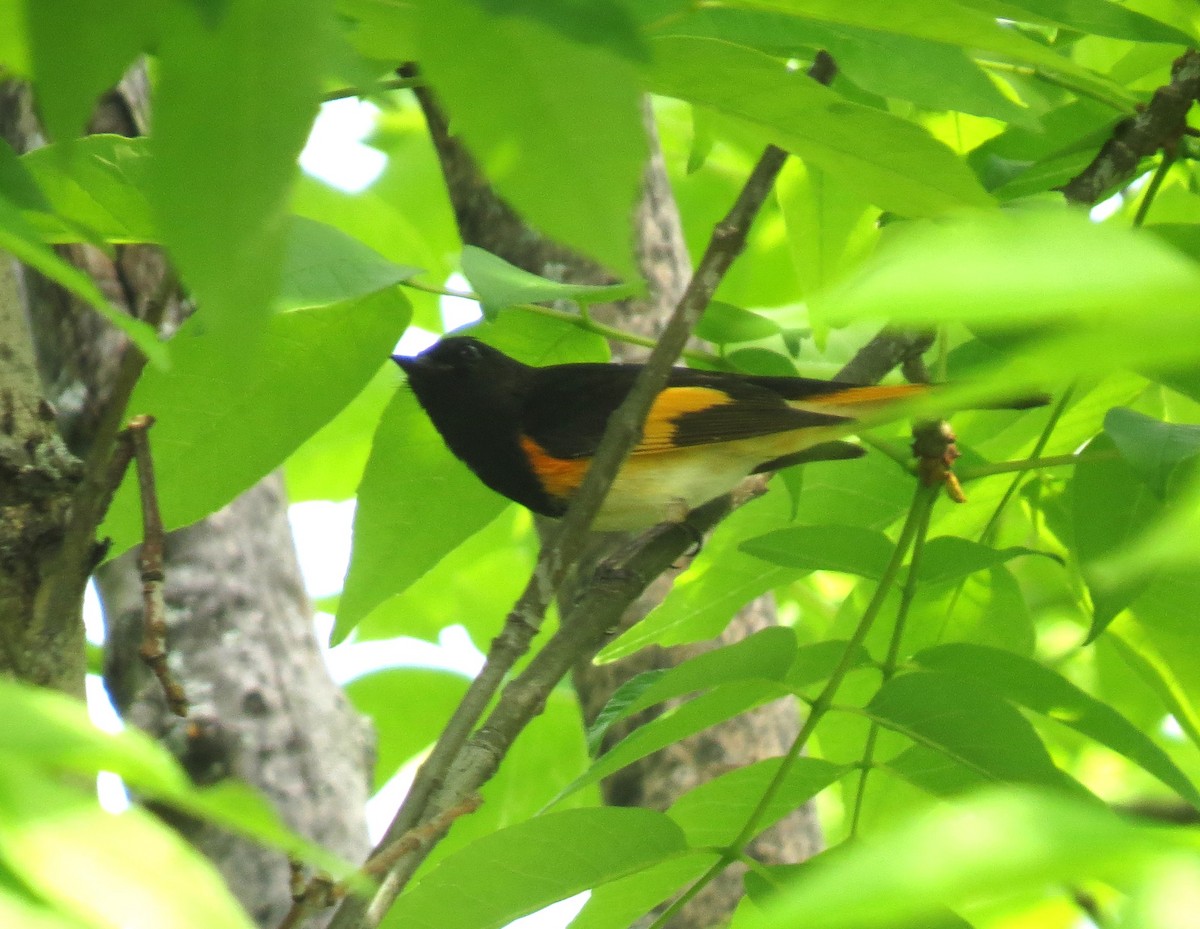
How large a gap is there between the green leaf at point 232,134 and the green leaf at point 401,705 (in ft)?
9.14

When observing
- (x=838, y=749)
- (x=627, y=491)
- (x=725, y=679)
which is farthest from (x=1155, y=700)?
(x=725, y=679)

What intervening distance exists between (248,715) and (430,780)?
1.85 m

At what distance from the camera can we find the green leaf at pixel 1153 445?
1.41 metres

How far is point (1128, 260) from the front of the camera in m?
0.53

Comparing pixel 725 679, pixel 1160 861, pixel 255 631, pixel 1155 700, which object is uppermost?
pixel 1160 861

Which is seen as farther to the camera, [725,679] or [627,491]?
[627,491]

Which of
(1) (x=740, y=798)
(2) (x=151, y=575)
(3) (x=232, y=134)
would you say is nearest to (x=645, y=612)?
(1) (x=740, y=798)

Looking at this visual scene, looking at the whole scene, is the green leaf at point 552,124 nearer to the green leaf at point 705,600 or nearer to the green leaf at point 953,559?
the green leaf at point 953,559

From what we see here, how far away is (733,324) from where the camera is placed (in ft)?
6.83

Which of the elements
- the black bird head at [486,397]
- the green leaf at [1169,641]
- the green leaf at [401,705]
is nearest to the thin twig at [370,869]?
the black bird head at [486,397]

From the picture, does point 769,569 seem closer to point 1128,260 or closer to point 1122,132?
point 1122,132

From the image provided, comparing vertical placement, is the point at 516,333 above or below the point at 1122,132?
below

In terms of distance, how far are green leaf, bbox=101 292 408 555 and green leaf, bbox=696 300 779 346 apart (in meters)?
0.51

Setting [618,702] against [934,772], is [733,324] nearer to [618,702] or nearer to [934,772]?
[618,702]
